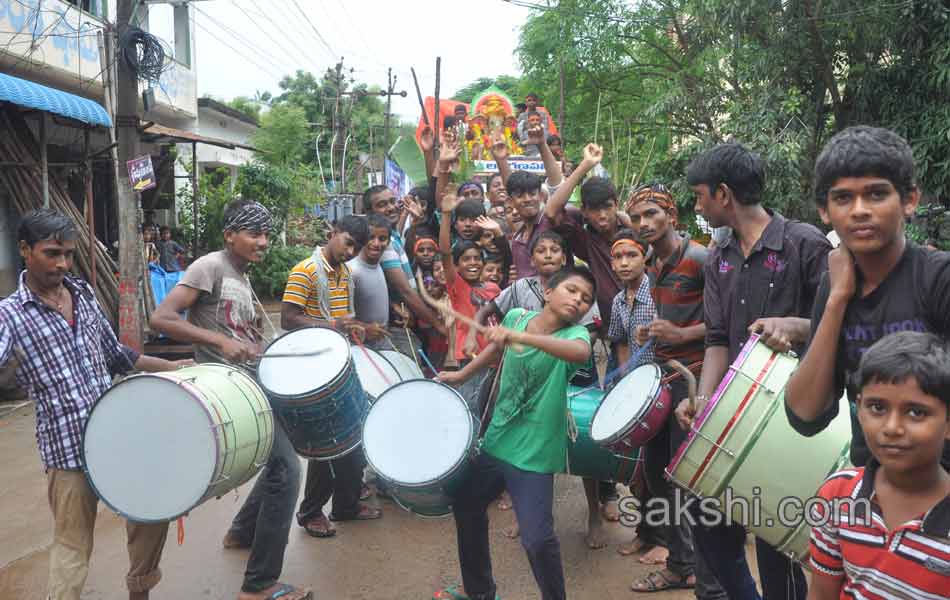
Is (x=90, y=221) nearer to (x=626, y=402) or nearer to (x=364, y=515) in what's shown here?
(x=364, y=515)

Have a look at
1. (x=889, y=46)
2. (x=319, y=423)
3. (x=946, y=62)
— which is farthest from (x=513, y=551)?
(x=889, y=46)

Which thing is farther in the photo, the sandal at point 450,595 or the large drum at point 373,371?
the large drum at point 373,371

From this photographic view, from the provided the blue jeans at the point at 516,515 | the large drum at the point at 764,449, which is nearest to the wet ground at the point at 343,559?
the blue jeans at the point at 516,515

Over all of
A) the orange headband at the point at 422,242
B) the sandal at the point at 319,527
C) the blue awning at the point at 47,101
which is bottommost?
the sandal at the point at 319,527

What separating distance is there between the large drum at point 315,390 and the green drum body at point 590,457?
→ 1055mm

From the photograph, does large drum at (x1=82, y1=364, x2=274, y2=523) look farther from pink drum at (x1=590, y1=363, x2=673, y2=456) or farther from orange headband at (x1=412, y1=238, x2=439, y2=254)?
orange headband at (x1=412, y1=238, x2=439, y2=254)

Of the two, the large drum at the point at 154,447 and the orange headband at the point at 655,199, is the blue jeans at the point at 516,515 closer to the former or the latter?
the large drum at the point at 154,447

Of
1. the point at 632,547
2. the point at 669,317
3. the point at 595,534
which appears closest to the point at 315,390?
the point at 669,317

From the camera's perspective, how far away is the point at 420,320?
213 inches

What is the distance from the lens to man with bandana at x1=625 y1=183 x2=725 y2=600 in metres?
3.52

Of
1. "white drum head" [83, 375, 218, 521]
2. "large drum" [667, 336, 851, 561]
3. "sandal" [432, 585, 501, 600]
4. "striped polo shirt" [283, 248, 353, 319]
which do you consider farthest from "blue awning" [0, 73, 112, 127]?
"large drum" [667, 336, 851, 561]

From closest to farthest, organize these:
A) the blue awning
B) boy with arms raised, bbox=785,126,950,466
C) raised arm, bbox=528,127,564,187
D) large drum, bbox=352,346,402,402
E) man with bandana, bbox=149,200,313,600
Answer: boy with arms raised, bbox=785,126,950,466
man with bandana, bbox=149,200,313,600
large drum, bbox=352,346,402,402
raised arm, bbox=528,127,564,187
the blue awning

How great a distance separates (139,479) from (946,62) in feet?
31.5

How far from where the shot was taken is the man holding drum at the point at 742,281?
2752mm
